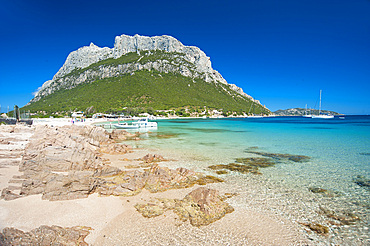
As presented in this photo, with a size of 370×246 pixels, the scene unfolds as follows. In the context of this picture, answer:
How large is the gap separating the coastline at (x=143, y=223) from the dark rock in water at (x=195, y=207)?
0.20m

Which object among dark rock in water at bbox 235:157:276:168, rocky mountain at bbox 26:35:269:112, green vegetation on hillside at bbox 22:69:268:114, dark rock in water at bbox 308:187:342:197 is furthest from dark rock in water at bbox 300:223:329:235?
rocky mountain at bbox 26:35:269:112

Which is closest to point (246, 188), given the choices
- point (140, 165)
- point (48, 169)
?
point (140, 165)

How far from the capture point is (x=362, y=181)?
36.3 feet

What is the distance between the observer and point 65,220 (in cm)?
655

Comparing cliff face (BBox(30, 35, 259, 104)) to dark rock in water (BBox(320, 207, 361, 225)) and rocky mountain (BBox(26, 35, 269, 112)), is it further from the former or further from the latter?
dark rock in water (BBox(320, 207, 361, 225))

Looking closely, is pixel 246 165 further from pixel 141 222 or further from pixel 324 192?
pixel 141 222

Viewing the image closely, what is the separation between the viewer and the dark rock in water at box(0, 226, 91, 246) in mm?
4743

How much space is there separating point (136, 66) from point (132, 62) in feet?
20.5

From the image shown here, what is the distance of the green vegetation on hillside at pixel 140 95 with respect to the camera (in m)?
116

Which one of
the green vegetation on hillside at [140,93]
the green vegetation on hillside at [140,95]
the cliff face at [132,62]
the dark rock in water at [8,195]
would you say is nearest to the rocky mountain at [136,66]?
the cliff face at [132,62]

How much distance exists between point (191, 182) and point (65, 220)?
18.6 feet

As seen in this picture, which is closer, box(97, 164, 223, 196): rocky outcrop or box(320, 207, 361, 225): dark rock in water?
box(320, 207, 361, 225): dark rock in water

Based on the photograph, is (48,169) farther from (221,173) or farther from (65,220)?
(221,173)

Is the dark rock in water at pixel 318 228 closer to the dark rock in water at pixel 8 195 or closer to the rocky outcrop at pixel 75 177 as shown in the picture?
the rocky outcrop at pixel 75 177
